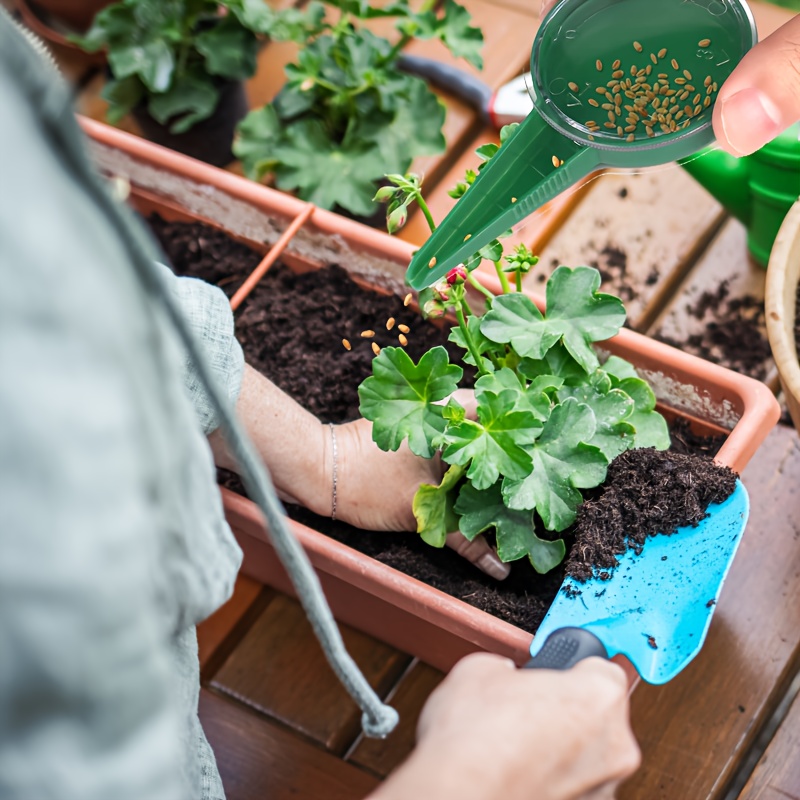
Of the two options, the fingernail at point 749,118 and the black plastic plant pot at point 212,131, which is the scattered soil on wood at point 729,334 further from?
the black plastic plant pot at point 212,131

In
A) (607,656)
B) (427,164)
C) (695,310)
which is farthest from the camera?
(427,164)

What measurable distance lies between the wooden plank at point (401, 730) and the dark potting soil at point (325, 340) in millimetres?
150

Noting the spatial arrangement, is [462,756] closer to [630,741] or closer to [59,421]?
[630,741]

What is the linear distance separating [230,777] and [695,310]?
2.38ft

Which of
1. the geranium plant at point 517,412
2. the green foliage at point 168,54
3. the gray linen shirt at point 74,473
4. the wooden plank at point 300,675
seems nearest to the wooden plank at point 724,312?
the geranium plant at point 517,412

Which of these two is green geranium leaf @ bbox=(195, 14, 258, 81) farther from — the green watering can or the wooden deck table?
the green watering can

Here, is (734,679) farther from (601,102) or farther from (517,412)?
(601,102)

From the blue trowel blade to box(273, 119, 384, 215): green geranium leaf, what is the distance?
1.88 ft

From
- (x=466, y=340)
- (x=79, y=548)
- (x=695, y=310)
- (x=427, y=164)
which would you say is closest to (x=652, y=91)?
(x=466, y=340)

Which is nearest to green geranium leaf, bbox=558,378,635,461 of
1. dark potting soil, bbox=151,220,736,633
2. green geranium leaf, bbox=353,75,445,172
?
dark potting soil, bbox=151,220,736,633

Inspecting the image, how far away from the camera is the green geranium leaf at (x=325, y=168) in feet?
3.67

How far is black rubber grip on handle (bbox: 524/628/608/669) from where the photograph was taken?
0.60 m

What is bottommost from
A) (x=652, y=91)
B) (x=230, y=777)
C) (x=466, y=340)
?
(x=230, y=777)

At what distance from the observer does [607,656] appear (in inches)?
25.5
